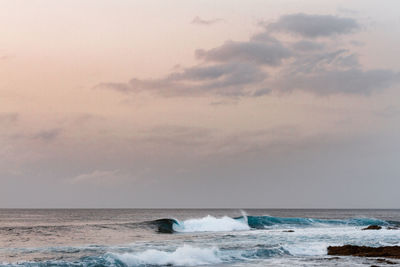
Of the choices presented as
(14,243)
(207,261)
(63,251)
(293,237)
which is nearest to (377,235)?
(293,237)

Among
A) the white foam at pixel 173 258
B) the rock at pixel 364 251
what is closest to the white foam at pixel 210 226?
the rock at pixel 364 251

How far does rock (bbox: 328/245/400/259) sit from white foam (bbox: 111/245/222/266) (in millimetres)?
6999

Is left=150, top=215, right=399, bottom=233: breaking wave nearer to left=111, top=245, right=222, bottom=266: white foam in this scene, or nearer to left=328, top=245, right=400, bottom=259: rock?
left=111, top=245, right=222, bottom=266: white foam

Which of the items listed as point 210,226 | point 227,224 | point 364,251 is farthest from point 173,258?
point 227,224

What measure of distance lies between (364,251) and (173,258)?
10.9m

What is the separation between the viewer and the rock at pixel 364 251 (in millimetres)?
24766

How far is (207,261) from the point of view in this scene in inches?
931

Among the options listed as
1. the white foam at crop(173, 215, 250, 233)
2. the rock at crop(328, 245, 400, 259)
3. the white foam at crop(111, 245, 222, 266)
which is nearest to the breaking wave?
the white foam at crop(173, 215, 250, 233)

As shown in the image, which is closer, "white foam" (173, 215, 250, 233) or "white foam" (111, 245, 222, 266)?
"white foam" (111, 245, 222, 266)

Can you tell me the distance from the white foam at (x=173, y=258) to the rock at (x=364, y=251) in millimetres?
6999

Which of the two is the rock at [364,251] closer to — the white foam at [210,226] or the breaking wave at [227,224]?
the breaking wave at [227,224]

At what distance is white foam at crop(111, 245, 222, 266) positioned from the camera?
2284 cm

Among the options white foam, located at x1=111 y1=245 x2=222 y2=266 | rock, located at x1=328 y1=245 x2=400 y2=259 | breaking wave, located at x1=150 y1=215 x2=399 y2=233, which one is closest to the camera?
white foam, located at x1=111 y1=245 x2=222 y2=266

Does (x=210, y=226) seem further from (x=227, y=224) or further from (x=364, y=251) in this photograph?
(x=364, y=251)
